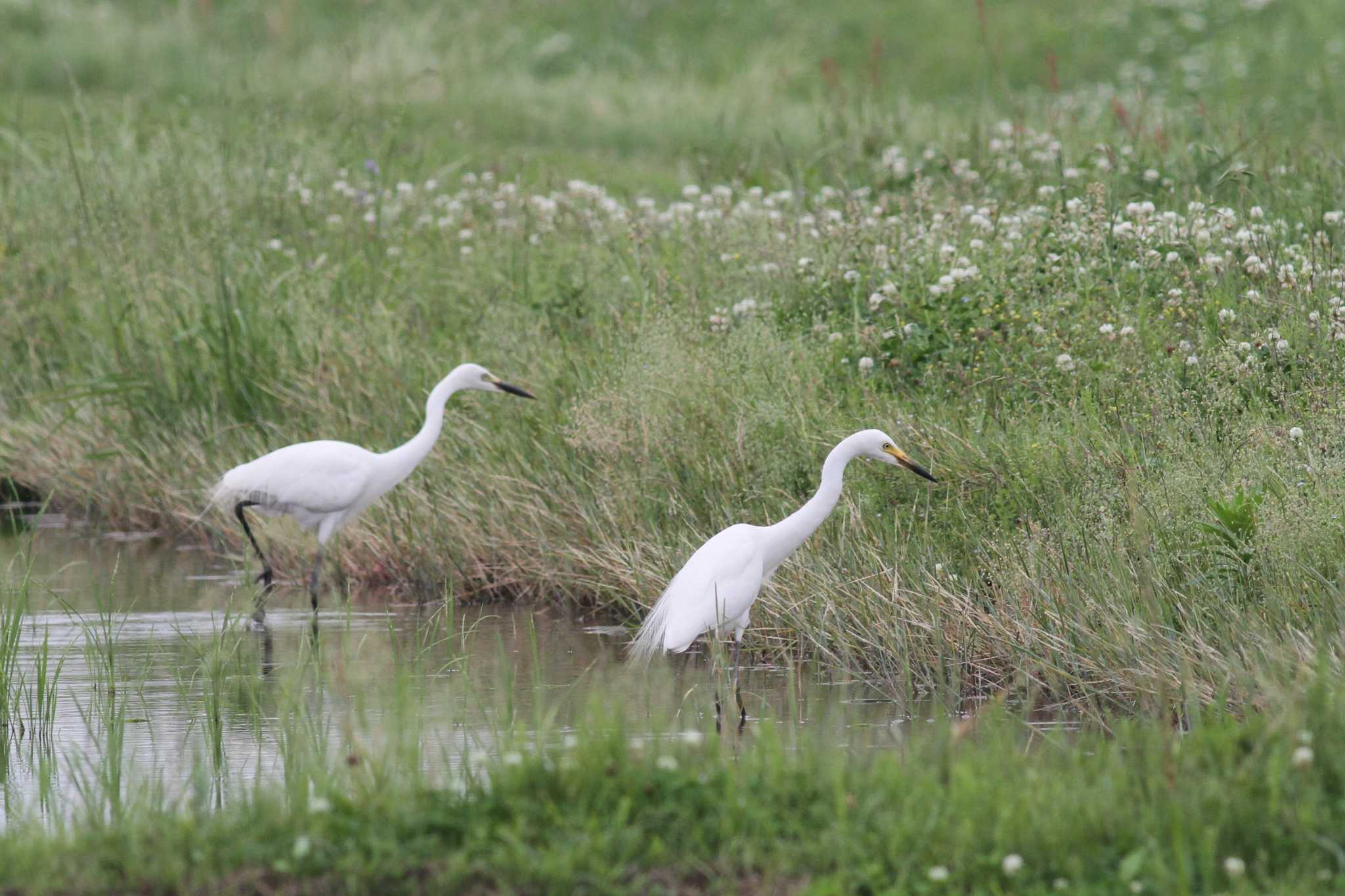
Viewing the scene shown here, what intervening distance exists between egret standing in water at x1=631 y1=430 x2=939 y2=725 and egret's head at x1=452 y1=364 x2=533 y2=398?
2.17 meters

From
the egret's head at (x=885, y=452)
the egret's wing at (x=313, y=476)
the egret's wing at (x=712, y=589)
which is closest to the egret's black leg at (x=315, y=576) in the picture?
the egret's wing at (x=313, y=476)

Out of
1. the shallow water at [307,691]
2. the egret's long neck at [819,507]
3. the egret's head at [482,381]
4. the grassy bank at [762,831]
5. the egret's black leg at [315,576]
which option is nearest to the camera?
the grassy bank at [762,831]

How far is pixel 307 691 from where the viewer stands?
291 inches

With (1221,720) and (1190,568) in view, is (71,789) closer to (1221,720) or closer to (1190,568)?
(1221,720)

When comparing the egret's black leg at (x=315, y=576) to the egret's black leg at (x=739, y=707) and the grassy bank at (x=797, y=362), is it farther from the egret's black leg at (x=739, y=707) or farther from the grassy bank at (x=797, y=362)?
the egret's black leg at (x=739, y=707)

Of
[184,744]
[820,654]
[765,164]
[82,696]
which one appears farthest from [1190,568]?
[765,164]

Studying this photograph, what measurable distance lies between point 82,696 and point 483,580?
2.35m

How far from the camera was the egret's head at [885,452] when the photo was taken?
697 centimetres

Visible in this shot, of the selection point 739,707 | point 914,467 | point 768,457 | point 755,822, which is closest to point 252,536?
point 768,457

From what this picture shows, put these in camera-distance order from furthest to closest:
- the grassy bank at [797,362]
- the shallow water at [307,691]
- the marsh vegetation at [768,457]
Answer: the grassy bank at [797,362] → the shallow water at [307,691] → the marsh vegetation at [768,457]

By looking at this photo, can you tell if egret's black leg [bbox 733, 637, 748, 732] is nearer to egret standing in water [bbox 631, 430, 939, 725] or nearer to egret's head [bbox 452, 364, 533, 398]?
egret standing in water [bbox 631, 430, 939, 725]

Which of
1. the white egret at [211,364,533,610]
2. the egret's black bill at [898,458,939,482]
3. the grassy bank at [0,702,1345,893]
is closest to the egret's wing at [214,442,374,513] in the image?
the white egret at [211,364,533,610]

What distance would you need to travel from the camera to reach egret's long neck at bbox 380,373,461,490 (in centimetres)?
918

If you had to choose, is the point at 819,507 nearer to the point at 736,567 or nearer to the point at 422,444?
the point at 736,567
